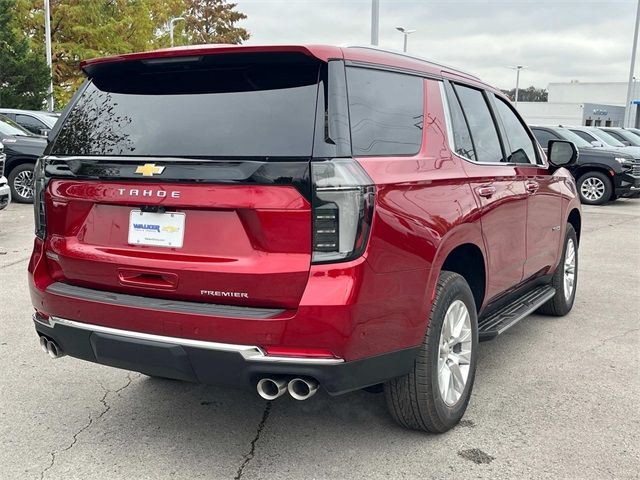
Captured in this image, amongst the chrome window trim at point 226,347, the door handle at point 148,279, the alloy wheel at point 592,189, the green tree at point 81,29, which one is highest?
the green tree at point 81,29

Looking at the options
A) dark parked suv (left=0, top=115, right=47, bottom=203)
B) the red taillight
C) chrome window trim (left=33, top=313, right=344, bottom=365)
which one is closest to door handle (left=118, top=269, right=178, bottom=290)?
chrome window trim (left=33, top=313, right=344, bottom=365)

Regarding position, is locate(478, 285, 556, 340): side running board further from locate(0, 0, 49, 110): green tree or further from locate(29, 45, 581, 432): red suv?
locate(0, 0, 49, 110): green tree

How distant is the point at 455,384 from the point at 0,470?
2216 millimetres

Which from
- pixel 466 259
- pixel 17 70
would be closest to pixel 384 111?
pixel 466 259

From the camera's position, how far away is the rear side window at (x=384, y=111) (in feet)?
9.48

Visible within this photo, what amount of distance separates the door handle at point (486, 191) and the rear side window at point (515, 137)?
62 cm

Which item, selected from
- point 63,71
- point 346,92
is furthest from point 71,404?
point 63,71

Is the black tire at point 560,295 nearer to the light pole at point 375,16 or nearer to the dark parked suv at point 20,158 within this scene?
the dark parked suv at point 20,158

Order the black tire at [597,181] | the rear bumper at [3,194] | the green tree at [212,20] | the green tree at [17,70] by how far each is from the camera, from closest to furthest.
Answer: the rear bumper at [3,194] → the black tire at [597,181] → the green tree at [17,70] → the green tree at [212,20]

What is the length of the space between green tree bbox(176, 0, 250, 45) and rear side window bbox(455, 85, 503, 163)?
188 feet

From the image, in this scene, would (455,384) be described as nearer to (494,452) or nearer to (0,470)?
(494,452)

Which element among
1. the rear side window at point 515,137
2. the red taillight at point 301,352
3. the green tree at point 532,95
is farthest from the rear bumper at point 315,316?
the green tree at point 532,95

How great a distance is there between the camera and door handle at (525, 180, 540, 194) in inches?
175

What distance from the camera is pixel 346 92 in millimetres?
2848
